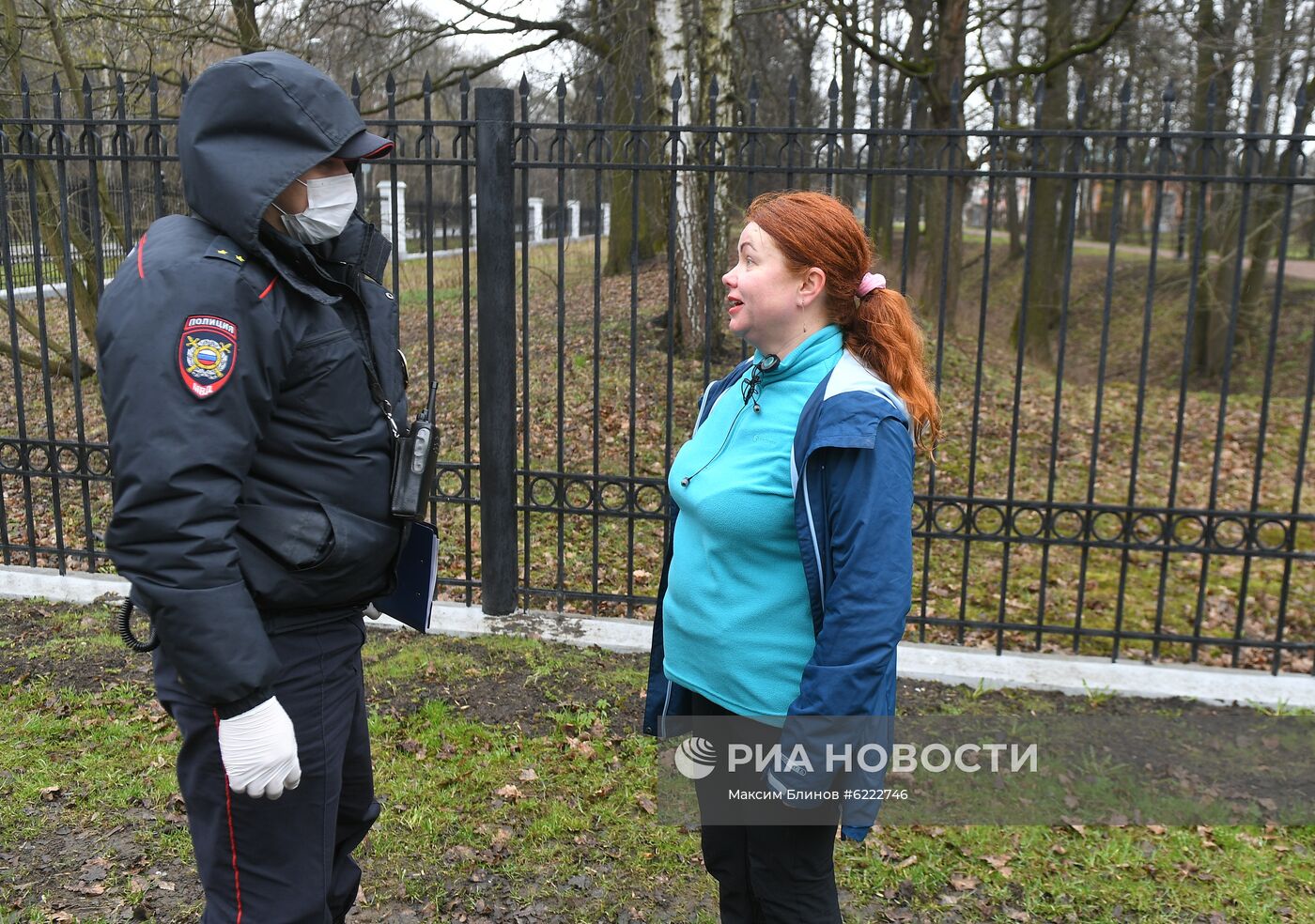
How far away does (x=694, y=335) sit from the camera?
8.83 metres

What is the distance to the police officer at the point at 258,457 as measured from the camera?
74.2 inches

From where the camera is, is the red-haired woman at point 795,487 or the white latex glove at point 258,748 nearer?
the white latex glove at point 258,748

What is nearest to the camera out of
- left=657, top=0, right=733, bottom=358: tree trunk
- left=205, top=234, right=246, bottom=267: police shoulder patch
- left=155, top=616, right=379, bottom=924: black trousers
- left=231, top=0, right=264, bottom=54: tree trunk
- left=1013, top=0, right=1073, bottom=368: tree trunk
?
→ left=205, top=234, right=246, bottom=267: police shoulder patch

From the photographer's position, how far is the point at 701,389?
864 cm

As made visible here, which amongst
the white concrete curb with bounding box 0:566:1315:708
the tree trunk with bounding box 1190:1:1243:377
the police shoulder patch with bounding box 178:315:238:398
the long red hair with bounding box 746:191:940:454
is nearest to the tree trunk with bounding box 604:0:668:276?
the white concrete curb with bounding box 0:566:1315:708

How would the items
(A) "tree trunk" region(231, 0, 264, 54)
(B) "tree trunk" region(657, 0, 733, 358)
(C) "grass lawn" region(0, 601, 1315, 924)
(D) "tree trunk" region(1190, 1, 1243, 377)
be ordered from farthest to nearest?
(D) "tree trunk" region(1190, 1, 1243, 377) < (A) "tree trunk" region(231, 0, 264, 54) < (B) "tree trunk" region(657, 0, 733, 358) < (C) "grass lawn" region(0, 601, 1315, 924)

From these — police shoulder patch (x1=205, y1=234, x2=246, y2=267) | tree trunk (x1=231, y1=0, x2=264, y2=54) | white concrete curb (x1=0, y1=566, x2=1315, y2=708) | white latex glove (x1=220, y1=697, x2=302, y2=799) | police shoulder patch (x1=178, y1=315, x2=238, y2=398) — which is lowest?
white concrete curb (x1=0, y1=566, x2=1315, y2=708)

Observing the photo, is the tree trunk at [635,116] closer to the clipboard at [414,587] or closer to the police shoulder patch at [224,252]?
the clipboard at [414,587]

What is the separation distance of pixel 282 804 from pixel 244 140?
1262 millimetres

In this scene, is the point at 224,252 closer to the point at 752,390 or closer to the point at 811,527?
the point at 752,390

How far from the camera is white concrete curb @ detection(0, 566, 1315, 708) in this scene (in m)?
4.70

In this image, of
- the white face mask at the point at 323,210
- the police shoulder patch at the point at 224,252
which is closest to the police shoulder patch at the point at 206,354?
the police shoulder patch at the point at 224,252

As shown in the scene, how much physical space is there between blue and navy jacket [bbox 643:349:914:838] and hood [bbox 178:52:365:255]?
3.63 ft

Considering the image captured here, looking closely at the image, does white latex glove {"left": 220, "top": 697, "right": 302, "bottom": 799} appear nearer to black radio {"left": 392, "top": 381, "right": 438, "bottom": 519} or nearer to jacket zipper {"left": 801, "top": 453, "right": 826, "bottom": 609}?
black radio {"left": 392, "top": 381, "right": 438, "bottom": 519}
